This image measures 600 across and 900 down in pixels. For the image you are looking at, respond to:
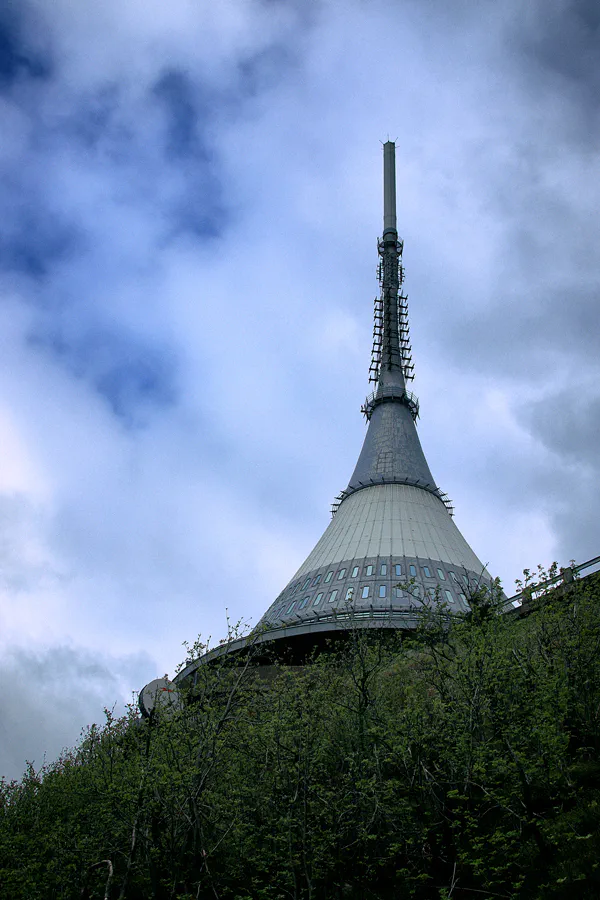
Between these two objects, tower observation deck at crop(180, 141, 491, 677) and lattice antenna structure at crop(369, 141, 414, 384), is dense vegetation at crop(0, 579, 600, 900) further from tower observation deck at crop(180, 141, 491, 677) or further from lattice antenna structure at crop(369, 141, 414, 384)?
lattice antenna structure at crop(369, 141, 414, 384)

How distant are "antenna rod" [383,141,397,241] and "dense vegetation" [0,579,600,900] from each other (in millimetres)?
61600

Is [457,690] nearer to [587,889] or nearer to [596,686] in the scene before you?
[596,686]

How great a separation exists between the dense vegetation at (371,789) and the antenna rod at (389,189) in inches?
2425

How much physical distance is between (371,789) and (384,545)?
32311 millimetres

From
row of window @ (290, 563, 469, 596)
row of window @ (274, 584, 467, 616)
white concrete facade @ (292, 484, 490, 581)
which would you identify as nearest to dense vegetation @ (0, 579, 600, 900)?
row of window @ (274, 584, 467, 616)

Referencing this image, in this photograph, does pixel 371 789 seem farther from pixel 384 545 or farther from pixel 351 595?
pixel 384 545

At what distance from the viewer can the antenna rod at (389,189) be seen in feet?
253

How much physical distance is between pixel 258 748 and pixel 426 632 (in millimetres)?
5180

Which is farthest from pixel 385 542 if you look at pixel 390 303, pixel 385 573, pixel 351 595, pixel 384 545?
pixel 390 303

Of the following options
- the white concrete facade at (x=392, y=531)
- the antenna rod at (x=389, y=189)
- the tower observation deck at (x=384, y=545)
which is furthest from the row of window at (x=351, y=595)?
the antenna rod at (x=389, y=189)

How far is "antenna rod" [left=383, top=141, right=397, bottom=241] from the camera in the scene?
77.2 meters

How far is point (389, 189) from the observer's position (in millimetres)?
79625

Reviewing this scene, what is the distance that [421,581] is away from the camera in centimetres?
4484

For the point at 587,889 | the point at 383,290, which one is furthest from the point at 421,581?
the point at 383,290
